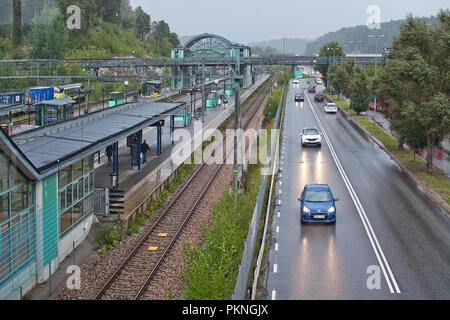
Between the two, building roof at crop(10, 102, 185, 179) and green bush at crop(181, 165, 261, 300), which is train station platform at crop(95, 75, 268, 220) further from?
green bush at crop(181, 165, 261, 300)

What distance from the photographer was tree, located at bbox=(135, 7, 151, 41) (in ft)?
440

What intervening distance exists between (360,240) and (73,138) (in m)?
9.77

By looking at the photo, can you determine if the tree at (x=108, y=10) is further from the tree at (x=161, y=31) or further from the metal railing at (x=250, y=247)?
the metal railing at (x=250, y=247)

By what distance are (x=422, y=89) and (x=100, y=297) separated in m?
21.1

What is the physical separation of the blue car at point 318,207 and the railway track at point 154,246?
423 centimetres

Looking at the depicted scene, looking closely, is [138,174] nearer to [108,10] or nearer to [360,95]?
[360,95]

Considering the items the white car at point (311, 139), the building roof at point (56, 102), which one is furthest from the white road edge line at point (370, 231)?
the building roof at point (56, 102)

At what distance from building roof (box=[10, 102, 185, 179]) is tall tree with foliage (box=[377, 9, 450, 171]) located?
12.3m

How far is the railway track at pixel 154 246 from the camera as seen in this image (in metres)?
14.6

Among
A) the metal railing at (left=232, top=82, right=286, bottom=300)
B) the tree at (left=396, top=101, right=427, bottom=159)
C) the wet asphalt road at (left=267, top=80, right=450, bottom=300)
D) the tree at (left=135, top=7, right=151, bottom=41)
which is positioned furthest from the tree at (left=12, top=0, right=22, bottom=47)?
the tree at (left=396, top=101, right=427, bottom=159)

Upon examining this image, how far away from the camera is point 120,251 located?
1767 centimetres
